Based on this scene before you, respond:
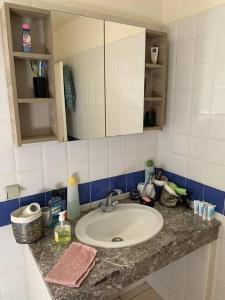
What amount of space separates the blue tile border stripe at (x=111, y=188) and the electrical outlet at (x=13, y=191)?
3cm

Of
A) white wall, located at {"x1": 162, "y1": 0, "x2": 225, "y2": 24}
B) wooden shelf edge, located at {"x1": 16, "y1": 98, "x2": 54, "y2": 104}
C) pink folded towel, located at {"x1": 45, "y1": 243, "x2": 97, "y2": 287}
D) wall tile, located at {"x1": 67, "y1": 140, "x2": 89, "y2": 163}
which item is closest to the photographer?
pink folded towel, located at {"x1": 45, "y1": 243, "x2": 97, "y2": 287}

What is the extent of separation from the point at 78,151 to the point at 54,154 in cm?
14

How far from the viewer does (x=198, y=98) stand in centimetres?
132

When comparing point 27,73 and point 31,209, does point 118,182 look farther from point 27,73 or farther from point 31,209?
point 27,73

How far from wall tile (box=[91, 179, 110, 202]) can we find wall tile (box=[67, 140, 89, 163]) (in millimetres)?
174

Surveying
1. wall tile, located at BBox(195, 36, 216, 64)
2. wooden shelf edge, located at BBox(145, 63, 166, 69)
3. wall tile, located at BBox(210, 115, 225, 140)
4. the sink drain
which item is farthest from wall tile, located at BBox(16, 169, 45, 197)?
wall tile, located at BBox(195, 36, 216, 64)

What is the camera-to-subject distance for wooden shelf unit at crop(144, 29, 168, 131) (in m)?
1.37

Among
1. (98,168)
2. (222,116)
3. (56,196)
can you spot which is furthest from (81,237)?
(222,116)

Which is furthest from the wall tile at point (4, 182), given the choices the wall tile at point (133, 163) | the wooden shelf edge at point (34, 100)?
the wall tile at point (133, 163)

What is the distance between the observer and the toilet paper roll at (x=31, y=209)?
43.2 inches

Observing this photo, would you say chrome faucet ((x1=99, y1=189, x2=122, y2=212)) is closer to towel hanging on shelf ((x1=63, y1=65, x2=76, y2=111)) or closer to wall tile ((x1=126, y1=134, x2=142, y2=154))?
wall tile ((x1=126, y1=134, x2=142, y2=154))

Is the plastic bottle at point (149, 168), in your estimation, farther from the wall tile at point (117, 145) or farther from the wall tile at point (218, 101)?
the wall tile at point (218, 101)

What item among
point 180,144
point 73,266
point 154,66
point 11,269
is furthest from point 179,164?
point 11,269

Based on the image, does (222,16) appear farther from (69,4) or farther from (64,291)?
(64,291)
